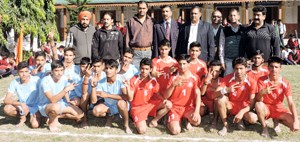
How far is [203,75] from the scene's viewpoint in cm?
565

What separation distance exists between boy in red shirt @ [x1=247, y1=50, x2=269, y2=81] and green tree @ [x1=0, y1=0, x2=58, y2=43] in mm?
8823

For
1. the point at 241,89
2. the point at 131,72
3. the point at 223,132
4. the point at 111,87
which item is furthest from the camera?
the point at 131,72

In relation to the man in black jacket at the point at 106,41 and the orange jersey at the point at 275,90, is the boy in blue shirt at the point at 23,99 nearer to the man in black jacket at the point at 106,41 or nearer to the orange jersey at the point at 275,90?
the man in black jacket at the point at 106,41

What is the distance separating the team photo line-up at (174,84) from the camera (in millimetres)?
5219

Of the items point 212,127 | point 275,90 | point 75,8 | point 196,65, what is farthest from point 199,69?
point 75,8

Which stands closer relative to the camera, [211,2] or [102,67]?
[102,67]

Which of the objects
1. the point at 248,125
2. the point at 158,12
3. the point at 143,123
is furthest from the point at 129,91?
the point at 158,12

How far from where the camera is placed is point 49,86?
5387 millimetres

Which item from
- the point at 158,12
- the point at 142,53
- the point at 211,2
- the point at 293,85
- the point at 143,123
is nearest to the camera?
the point at 143,123

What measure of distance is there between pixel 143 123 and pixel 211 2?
64.8 ft

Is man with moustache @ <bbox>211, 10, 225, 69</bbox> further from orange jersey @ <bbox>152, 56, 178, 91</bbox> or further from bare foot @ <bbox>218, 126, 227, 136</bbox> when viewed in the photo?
bare foot @ <bbox>218, 126, 227, 136</bbox>

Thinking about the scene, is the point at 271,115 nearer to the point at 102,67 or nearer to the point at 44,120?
the point at 102,67

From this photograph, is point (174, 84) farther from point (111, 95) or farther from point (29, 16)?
point (29, 16)

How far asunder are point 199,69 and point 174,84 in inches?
26.7
